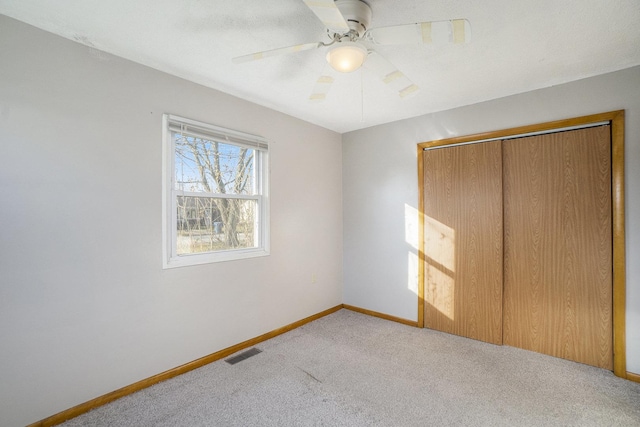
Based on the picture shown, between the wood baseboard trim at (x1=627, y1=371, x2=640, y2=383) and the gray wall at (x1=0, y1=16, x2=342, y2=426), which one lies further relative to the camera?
the wood baseboard trim at (x1=627, y1=371, x2=640, y2=383)

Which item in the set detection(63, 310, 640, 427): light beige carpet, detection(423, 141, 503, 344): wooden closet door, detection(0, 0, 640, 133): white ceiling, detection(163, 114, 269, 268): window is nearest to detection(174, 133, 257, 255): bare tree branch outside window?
detection(163, 114, 269, 268): window

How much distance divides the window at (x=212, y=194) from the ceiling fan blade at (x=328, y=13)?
154 centimetres

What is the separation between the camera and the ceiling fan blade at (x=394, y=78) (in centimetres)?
177

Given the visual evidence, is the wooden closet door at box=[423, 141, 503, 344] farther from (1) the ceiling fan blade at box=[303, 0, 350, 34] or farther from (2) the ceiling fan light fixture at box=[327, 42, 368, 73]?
(1) the ceiling fan blade at box=[303, 0, 350, 34]

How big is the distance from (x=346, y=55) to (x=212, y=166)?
5.26ft

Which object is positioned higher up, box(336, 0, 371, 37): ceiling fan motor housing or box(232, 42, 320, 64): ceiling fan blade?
box(336, 0, 371, 37): ceiling fan motor housing

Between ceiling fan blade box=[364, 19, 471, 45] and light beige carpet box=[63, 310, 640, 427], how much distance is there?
7.06ft

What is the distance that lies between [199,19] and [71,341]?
7.04 ft

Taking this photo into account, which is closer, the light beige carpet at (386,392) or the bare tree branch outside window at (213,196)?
the light beige carpet at (386,392)

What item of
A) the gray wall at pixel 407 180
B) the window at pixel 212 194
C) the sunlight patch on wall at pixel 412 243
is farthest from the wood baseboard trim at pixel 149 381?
the sunlight patch on wall at pixel 412 243

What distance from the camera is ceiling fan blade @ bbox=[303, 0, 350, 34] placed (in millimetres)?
1178

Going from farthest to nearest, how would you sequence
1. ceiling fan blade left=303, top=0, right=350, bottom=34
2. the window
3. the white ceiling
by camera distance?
the window → the white ceiling → ceiling fan blade left=303, top=0, right=350, bottom=34

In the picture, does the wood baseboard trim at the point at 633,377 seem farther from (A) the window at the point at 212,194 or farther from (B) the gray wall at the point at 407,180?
(A) the window at the point at 212,194

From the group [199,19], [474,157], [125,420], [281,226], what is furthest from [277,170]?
[125,420]
